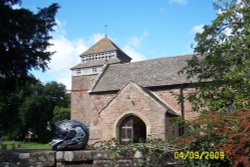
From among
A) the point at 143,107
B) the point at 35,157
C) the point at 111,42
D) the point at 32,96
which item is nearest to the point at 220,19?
the point at 35,157

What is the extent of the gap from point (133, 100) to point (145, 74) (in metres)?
6.83

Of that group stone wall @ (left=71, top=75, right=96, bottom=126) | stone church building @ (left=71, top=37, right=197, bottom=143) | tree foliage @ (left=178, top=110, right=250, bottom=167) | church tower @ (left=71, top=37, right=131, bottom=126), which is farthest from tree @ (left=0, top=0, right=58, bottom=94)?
church tower @ (left=71, top=37, right=131, bottom=126)

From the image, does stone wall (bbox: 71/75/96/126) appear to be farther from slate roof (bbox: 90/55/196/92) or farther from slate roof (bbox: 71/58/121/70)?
slate roof (bbox: 90/55/196/92)

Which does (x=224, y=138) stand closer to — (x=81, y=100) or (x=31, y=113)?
(x=81, y=100)

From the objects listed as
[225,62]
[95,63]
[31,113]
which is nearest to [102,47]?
[95,63]

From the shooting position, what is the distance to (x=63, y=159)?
20.3 ft

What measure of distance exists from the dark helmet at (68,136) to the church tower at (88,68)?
98.7ft

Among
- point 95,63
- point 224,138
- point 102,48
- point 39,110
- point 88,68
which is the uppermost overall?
point 102,48

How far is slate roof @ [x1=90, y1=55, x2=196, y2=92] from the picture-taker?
2824 centimetres

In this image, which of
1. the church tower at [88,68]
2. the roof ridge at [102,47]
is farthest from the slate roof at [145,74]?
the roof ridge at [102,47]

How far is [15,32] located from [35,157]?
548 centimetres

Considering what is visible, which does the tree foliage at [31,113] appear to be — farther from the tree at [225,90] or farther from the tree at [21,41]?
the tree at [225,90]

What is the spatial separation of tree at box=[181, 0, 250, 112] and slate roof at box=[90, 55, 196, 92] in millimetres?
14482

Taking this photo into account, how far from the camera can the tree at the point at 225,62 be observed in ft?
34.2
